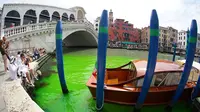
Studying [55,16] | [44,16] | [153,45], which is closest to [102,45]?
[153,45]

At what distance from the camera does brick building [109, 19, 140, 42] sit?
57.8 meters

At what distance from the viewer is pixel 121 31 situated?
5869cm

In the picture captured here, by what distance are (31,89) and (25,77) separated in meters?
0.89

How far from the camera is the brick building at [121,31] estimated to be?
189ft

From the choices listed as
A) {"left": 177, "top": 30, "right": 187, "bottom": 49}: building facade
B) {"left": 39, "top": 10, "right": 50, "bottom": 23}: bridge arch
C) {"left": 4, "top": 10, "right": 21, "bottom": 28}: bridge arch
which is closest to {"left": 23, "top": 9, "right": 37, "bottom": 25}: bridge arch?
{"left": 4, "top": 10, "right": 21, "bottom": 28}: bridge arch

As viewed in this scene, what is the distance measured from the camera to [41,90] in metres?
7.84

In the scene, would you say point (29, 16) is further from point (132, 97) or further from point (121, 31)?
point (132, 97)

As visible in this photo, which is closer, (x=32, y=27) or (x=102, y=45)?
(x=102, y=45)

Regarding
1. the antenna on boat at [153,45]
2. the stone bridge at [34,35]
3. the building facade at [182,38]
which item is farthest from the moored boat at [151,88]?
the building facade at [182,38]

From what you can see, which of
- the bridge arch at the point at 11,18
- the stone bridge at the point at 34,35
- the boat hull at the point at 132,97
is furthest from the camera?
the bridge arch at the point at 11,18

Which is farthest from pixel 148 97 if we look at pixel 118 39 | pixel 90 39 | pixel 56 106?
pixel 118 39

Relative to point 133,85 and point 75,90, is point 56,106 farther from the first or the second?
point 133,85

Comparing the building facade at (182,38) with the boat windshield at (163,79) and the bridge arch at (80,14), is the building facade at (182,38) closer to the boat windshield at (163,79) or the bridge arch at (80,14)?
the bridge arch at (80,14)

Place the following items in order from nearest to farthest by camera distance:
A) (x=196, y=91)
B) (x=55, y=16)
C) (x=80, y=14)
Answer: (x=196, y=91)
(x=55, y=16)
(x=80, y=14)
